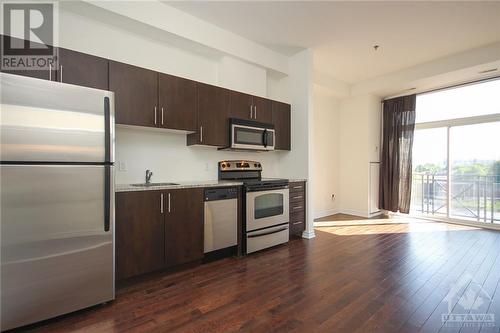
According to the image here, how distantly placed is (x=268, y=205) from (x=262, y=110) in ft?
4.90

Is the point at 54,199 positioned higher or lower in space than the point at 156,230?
higher

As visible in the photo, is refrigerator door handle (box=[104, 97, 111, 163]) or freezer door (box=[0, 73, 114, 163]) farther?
refrigerator door handle (box=[104, 97, 111, 163])

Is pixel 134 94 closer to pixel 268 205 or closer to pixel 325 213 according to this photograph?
pixel 268 205

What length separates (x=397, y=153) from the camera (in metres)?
5.30

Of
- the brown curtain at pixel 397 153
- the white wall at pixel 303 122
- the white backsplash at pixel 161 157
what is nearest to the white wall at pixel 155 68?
the white backsplash at pixel 161 157

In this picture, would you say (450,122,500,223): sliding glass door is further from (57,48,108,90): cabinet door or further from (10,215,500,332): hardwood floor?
(57,48,108,90): cabinet door

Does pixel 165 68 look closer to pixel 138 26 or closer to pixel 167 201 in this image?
pixel 138 26

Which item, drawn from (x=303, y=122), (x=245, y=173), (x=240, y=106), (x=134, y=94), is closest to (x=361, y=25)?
(x=303, y=122)

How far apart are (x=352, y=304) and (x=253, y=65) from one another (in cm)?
342

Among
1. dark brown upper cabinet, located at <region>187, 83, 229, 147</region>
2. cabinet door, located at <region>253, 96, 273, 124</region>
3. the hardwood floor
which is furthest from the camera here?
cabinet door, located at <region>253, 96, 273, 124</region>

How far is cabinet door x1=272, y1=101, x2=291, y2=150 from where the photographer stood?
3.98 m

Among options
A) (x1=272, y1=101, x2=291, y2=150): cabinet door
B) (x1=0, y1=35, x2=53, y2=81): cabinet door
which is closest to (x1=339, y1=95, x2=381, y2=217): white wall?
(x1=272, y1=101, x2=291, y2=150): cabinet door

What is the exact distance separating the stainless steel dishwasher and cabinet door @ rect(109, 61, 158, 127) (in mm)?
1082

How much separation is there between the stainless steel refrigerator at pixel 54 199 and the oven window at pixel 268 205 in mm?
1803
